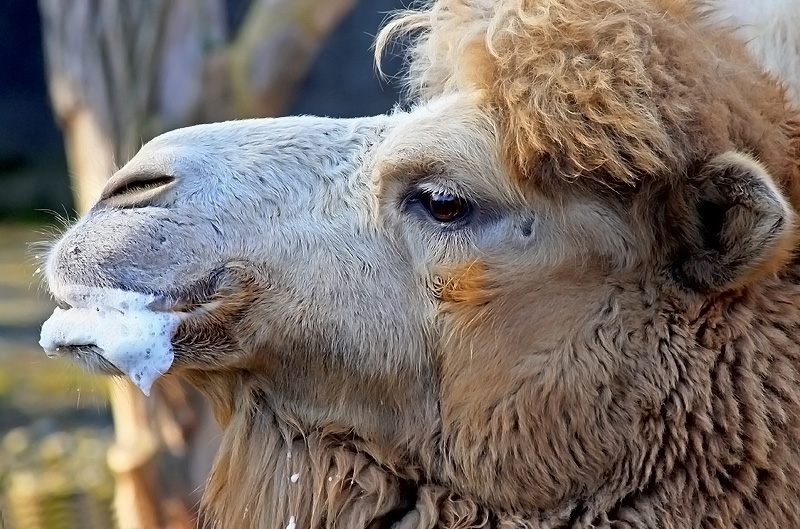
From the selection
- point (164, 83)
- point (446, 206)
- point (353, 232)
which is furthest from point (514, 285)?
point (164, 83)

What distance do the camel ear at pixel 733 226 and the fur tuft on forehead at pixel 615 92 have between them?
0.07 meters

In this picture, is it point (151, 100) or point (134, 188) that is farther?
point (151, 100)

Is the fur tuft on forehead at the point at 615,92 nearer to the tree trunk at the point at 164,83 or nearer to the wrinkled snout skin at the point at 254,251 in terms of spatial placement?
the wrinkled snout skin at the point at 254,251

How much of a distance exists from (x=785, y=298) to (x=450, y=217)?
0.75 meters

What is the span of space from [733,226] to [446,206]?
0.61m

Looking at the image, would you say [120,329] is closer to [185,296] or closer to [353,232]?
[185,296]

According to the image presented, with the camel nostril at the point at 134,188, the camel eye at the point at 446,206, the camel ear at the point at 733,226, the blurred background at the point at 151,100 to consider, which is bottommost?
the blurred background at the point at 151,100

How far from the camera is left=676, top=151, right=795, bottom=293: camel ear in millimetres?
2123

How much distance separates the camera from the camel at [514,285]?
7.22ft

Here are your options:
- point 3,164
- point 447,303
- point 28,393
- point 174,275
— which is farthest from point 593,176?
point 3,164

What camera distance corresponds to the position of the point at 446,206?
7.68 ft

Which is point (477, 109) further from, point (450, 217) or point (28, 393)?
point (28, 393)

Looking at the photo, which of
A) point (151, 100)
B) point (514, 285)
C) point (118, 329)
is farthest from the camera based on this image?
point (151, 100)

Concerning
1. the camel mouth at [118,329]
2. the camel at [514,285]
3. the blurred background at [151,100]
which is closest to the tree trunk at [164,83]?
the blurred background at [151,100]
